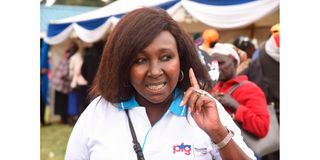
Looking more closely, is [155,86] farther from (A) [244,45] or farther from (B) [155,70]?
(A) [244,45]

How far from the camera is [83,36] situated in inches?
327

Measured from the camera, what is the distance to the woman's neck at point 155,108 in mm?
1657

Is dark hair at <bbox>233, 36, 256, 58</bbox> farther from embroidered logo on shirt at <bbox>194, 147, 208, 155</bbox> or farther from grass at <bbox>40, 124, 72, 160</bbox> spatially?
embroidered logo on shirt at <bbox>194, 147, 208, 155</bbox>

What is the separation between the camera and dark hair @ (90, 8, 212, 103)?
1532 millimetres

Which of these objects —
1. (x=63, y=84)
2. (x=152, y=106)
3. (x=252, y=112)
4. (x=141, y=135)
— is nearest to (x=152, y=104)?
(x=152, y=106)

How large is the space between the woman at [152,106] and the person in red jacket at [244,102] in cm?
136

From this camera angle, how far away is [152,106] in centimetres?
168

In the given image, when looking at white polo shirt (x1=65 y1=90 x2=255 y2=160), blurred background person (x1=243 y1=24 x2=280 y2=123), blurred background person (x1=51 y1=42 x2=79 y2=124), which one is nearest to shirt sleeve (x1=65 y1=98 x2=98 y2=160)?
white polo shirt (x1=65 y1=90 x2=255 y2=160)

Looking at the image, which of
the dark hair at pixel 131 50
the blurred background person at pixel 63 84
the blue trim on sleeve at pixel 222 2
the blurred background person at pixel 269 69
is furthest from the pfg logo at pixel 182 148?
the blurred background person at pixel 63 84

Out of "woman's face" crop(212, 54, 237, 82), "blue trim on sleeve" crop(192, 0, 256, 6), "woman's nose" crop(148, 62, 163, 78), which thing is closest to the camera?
"woman's nose" crop(148, 62, 163, 78)

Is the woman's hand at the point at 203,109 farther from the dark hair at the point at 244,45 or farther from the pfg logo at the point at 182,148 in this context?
the dark hair at the point at 244,45
